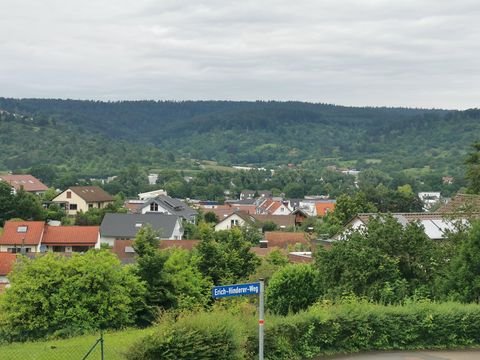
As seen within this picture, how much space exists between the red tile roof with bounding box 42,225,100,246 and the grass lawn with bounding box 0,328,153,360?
1522 inches

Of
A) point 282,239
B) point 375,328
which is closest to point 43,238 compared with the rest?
point 282,239

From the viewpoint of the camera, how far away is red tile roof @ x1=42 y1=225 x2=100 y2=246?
185ft

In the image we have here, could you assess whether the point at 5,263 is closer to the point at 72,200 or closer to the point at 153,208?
the point at 153,208

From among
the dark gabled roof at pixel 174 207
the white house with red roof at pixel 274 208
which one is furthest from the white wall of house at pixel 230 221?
the white house with red roof at pixel 274 208

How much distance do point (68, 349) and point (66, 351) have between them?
0.37 m

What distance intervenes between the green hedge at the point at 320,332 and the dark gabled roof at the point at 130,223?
48889 millimetres

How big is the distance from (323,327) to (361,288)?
19.3 ft

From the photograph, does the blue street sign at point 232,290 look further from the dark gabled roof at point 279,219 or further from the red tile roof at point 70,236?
the dark gabled roof at point 279,219

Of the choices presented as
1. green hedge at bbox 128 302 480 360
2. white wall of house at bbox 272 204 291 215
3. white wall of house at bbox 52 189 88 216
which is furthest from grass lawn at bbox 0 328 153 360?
white wall of house at bbox 272 204 291 215

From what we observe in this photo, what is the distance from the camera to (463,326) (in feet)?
49.5

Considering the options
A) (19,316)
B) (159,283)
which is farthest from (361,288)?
(19,316)

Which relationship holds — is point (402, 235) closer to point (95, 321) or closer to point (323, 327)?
point (323, 327)

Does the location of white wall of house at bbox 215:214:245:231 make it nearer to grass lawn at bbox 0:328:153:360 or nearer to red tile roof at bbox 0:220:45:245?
red tile roof at bbox 0:220:45:245

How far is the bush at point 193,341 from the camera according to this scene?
11969 mm
